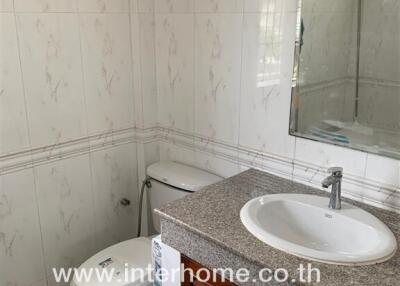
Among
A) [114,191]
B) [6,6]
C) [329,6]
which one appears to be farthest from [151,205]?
[329,6]

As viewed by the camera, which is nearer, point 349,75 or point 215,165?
point 349,75

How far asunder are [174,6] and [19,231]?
3.92 feet

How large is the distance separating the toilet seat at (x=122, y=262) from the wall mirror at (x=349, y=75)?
2.69ft

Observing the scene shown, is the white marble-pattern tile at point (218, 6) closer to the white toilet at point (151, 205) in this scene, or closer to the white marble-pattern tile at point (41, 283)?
the white toilet at point (151, 205)

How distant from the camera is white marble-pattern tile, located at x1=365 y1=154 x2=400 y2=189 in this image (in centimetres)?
134

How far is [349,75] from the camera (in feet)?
4.61

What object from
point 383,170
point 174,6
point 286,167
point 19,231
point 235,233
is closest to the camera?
point 235,233

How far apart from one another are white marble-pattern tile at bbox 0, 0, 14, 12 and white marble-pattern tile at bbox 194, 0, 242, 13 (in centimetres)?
73

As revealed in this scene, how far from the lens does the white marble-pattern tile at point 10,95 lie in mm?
1533

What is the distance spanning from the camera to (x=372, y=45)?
4.37 ft

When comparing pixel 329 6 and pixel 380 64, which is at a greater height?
pixel 329 6

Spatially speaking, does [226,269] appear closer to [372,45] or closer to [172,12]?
[372,45]

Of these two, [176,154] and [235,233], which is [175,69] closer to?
[176,154]

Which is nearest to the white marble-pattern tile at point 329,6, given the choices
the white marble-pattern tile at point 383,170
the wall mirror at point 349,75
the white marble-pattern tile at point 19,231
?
the wall mirror at point 349,75
